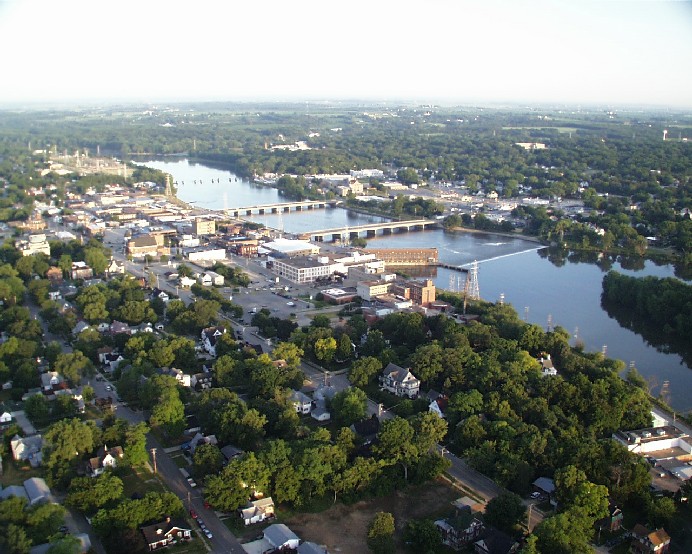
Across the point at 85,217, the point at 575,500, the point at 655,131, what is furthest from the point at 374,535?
the point at 655,131

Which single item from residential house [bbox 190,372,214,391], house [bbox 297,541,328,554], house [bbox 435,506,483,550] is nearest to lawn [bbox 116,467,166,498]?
house [bbox 297,541,328,554]

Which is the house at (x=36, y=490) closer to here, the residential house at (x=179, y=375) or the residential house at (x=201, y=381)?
the residential house at (x=179, y=375)

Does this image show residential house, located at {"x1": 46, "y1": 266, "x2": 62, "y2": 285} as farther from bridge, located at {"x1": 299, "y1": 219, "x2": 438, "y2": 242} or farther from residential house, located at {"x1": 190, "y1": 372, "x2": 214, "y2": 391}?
bridge, located at {"x1": 299, "y1": 219, "x2": 438, "y2": 242}

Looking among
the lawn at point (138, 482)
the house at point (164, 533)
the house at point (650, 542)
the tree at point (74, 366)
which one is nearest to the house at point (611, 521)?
the house at point (650, 542)

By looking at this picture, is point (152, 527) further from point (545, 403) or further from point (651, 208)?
point (651, 208)

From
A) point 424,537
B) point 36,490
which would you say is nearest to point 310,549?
point 424,537
